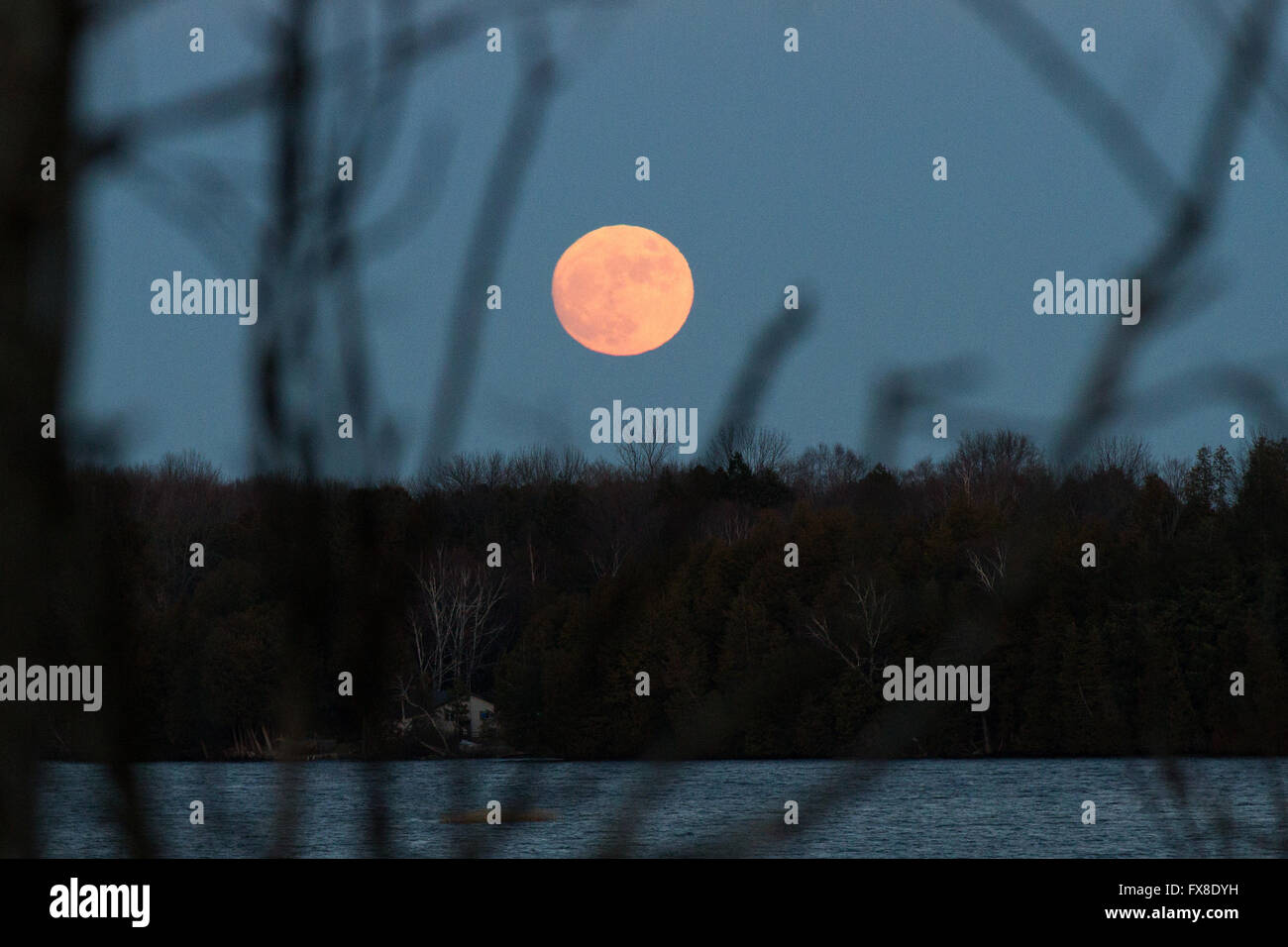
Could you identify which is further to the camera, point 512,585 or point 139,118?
point 512,585

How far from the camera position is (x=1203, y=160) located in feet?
3.08

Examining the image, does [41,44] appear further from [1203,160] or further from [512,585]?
[512,585]

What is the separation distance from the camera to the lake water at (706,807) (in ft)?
3.23

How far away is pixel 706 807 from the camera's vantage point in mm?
43094

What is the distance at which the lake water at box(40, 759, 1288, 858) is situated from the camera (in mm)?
983
